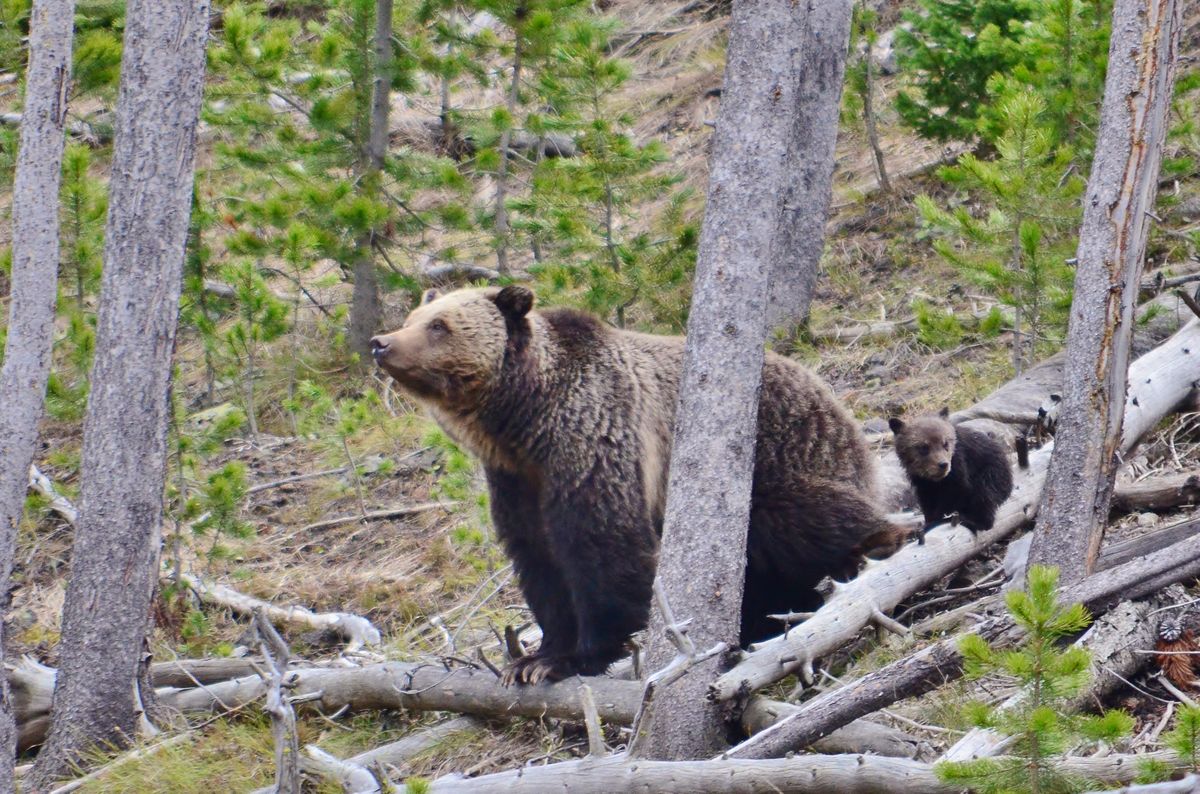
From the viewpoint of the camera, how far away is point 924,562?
18.9ft

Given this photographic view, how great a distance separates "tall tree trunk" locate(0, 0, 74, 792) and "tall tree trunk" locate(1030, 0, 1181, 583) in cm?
439

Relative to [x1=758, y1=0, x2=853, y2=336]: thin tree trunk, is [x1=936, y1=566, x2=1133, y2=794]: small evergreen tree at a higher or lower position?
lower

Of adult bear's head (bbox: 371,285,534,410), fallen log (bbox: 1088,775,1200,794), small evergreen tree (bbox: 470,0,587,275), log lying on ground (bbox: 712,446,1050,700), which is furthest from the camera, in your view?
small evergreen tree (bbox: 470,0,587,275)

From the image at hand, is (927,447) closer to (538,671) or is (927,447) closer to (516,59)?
(538,671)

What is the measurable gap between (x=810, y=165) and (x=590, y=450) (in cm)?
562

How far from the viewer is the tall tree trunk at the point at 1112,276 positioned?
14.9 ft

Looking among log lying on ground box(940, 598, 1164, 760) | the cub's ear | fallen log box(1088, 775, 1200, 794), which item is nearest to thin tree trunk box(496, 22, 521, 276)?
the cub's ear

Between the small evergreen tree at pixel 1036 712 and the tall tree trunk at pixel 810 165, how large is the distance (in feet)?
23.0

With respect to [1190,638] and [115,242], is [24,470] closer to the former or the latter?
[115,242]

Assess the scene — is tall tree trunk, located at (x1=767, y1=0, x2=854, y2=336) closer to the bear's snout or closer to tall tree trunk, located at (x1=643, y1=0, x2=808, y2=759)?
the bear's snout

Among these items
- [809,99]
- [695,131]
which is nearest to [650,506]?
[809,99]

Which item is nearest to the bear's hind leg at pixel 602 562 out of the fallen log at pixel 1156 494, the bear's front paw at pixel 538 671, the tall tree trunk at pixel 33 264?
the bear's front paw at pixel 538 671

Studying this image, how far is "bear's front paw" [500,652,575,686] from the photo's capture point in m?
5.36

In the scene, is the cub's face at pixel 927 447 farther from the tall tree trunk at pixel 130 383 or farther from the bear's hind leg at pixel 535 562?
→ the tall tree trunk at pixel 130 383
